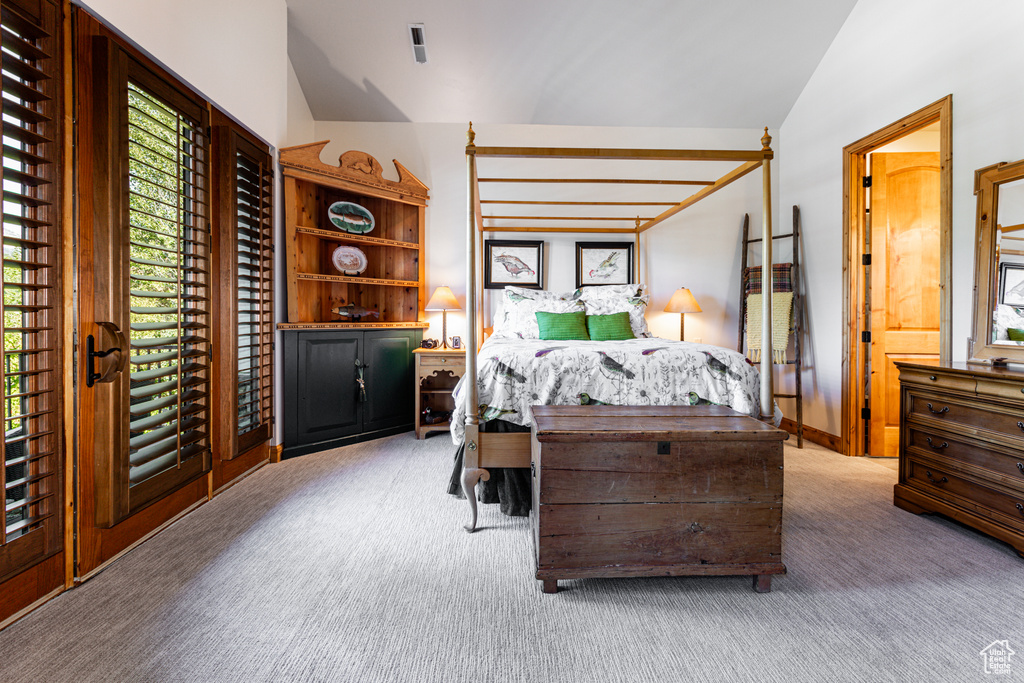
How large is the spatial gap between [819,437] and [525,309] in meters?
2.56

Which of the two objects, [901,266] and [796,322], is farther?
[796,322]

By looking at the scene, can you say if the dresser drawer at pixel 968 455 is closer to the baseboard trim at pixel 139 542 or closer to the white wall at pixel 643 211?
the white wall at pixel 643 211

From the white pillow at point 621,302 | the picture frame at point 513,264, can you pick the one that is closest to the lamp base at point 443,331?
the picture frame at point 513,264

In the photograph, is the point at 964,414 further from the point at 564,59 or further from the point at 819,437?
the point at 564,59

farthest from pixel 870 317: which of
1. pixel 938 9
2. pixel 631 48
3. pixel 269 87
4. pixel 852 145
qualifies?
pixel 269 87

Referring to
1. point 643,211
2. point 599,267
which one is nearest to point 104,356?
point 599,267

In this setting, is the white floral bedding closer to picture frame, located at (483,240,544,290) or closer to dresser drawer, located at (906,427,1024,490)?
dresser drawer, located at (906,427,1024,490)

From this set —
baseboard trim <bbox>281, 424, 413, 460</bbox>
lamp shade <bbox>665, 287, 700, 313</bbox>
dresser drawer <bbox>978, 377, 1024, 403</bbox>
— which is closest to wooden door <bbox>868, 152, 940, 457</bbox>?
lamp shade <bbox>665, 287, 700, 313</bbox>

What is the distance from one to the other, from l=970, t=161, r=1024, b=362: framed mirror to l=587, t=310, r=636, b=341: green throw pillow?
5.83ft

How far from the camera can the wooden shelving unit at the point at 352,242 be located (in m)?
3.08

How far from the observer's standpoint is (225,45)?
238cm

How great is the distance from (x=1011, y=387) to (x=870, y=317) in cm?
146

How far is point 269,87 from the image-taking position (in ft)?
9.35

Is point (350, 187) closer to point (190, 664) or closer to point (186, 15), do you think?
point (186, 15)
